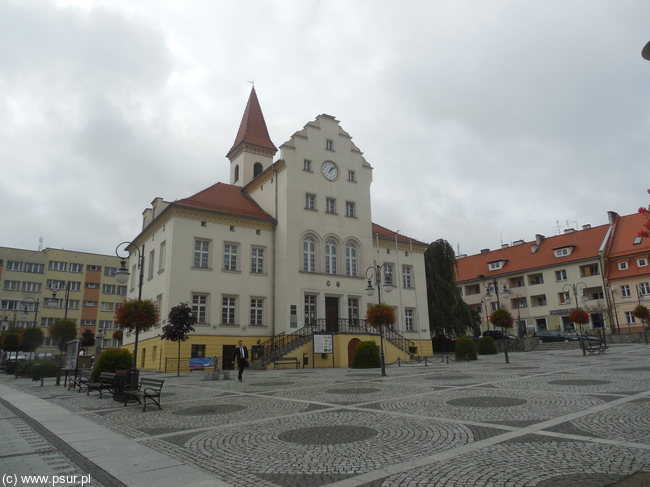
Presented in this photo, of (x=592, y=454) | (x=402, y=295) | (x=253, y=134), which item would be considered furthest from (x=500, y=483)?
(x=253, y=134)

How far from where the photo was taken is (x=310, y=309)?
3456 cm

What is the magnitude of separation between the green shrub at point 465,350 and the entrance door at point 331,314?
365 inches

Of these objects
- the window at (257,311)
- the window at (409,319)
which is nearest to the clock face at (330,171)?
the window at (257,311)

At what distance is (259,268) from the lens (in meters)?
34.4

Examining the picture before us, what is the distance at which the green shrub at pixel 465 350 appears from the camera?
97.5ft

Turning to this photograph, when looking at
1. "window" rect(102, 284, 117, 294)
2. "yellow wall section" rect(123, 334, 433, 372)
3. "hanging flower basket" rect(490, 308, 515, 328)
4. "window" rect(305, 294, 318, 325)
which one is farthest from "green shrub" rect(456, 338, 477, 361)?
"window" rect(102, 284, 117, 294)

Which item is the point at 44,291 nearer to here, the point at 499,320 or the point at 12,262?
the point at 12,262

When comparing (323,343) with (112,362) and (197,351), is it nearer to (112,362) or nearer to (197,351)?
(197,351)

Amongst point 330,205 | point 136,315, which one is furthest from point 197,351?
point 330,205

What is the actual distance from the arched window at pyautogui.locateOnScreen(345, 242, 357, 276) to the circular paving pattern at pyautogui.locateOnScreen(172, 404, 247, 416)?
25324 millimetres

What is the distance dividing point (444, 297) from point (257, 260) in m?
19.1

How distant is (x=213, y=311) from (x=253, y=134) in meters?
22.2

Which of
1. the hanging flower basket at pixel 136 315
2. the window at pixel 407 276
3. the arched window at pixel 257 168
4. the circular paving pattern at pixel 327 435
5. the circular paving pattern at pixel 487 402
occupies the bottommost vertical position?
the circular paving pattern at pixel 327 435

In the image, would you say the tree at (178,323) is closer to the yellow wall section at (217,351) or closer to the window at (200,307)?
the yellow wall section at (217,351)
